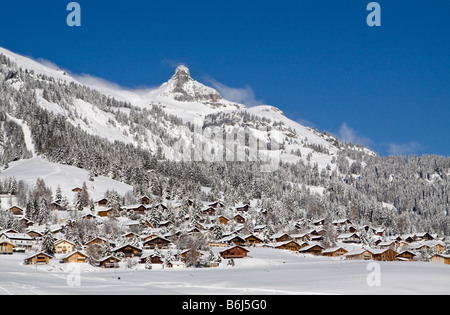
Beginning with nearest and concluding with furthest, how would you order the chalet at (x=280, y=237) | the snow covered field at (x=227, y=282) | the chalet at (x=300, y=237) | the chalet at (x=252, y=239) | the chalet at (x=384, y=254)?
the snow covered field at (x=227, y=282) < the chalet at (x=384, y=254) < the chalet at (x=252, y=239) < the chalet at (x=280, y=237) < the chalet at (x=300, y=237)

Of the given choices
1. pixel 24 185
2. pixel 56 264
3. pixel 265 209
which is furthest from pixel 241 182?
pixel 56 264

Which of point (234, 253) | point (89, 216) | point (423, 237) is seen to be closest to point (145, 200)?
point (89, 216)

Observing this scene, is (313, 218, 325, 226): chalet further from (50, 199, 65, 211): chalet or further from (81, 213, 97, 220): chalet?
(50, 199, 65, 211): chalet

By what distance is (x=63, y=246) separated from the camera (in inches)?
3364

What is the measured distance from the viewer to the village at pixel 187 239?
7681cm

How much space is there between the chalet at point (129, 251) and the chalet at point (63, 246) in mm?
9655

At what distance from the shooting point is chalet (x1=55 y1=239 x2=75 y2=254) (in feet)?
279

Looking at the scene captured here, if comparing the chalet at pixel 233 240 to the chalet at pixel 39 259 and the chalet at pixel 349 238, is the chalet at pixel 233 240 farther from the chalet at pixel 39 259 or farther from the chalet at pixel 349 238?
the chalet at pixel 39 259

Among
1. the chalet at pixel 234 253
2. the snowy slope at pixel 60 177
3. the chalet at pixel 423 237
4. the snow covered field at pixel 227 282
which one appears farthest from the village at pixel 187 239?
the snowy slope at pixel 60 177

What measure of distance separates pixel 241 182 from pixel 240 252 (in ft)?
339

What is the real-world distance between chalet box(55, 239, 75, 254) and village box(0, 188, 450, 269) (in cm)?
16

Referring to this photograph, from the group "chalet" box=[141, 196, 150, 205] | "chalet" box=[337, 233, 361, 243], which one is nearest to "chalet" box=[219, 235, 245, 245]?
"chalet" box=[337, 233, 361, 243]
